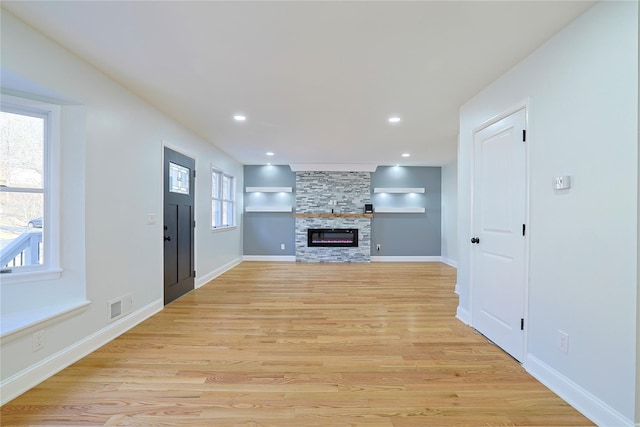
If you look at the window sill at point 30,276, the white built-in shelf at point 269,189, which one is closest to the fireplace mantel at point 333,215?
the white built-in shelf at point 269,189

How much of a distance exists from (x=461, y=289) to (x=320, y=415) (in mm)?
2273

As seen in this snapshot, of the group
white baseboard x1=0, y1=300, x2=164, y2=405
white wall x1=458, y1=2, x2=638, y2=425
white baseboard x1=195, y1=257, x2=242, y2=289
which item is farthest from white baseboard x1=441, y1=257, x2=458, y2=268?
white baseboard x1=0, y1=300, x2=164, y2=405

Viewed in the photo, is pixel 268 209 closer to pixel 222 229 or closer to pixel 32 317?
pixel 222 229

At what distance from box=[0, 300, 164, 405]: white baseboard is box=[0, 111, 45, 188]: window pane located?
1.33 m

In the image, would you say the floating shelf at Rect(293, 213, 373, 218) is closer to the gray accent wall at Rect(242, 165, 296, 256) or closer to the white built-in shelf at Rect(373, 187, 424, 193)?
the gray accent wall at Rect(242, 165, 296, 256)

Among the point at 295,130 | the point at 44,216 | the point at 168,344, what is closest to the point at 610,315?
the point at 168,344

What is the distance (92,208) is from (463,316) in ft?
12.7

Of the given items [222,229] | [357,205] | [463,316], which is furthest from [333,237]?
[463,316]

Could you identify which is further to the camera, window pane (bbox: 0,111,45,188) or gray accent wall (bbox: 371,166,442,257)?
gray accent wall (bbox: 371,166,442,257)

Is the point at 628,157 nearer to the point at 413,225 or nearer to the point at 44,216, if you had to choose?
the point at 44,216

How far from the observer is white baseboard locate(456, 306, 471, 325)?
2945 millimetres

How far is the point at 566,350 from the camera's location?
1.76 m

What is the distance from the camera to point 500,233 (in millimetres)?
2424

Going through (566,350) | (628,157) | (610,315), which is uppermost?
(628,157)
